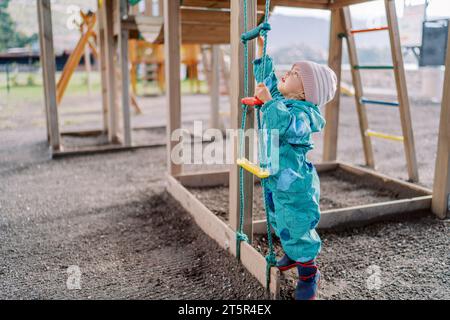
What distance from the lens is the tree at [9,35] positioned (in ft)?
30.6

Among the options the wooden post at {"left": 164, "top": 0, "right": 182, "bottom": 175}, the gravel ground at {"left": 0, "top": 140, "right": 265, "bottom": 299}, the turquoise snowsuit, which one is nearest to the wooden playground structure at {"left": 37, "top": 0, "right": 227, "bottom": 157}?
the gravel ground at {"left": 0, "top": 140, "right": 265, "bottom": 299}

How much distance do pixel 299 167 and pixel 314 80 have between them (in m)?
0.32

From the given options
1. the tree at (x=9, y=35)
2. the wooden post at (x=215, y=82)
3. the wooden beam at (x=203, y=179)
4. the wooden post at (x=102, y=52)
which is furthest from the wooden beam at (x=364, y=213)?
the tree at (x=9, y=35)

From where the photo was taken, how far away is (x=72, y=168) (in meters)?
3.80

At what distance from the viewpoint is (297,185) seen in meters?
1.50

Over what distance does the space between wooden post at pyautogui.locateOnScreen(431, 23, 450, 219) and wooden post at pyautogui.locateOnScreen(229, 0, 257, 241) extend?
125cm

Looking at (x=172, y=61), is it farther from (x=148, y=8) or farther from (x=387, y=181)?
(x=387, y=181)

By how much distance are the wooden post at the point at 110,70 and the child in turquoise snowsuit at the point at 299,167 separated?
12.1 feet

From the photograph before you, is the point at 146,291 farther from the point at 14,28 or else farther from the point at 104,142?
the point at 14,28

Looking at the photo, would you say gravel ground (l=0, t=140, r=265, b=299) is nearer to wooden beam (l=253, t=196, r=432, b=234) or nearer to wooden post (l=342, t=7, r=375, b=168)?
wooden beam (l=253, t=196, r=432, b=234)

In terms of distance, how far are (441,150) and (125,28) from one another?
3.24 meters

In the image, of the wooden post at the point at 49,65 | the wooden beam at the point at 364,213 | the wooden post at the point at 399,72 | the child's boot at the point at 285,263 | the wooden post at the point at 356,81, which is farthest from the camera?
the wooden post at the point at 49,65

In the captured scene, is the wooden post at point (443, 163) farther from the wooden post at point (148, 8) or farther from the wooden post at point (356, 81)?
the wooden post at point (148, 8)

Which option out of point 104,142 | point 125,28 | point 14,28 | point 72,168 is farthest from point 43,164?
point 14,28
